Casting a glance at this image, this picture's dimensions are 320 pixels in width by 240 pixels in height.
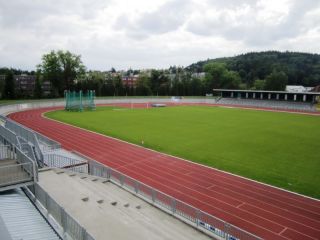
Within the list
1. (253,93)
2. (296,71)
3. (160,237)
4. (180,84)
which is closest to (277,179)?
(160,237)

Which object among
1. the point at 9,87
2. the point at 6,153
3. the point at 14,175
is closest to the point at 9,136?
the point at 6,153

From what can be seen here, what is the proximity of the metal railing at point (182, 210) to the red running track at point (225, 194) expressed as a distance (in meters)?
1.68

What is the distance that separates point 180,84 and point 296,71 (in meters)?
65.8

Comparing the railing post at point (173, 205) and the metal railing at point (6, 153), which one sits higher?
the metal railing at point (6, 153)

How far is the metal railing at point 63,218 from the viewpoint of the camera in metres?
6.87

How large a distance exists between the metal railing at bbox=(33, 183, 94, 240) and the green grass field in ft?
40.3

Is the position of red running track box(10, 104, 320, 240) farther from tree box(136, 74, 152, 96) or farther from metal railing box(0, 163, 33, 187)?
tree box(136, 74, 152, 96)

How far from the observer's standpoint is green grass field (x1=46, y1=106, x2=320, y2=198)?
1794 centimetres

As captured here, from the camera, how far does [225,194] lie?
49.1 feet

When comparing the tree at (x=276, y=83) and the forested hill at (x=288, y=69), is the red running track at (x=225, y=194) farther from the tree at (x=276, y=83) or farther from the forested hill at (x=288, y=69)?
the forested hill at (x=288, y=69)

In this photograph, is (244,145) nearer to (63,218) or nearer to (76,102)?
(63,218)

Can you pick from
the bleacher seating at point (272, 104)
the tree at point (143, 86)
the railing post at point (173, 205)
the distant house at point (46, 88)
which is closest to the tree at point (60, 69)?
the distant house at point (46, 88)

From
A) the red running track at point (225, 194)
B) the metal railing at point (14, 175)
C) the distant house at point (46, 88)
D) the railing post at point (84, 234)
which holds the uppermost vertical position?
the distant house at point (46, 88)

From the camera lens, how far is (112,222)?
9.77m
